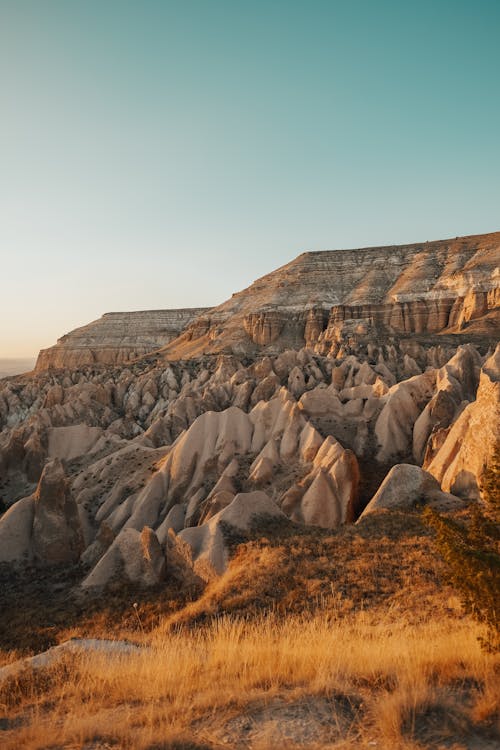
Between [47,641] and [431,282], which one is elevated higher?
[431,282]

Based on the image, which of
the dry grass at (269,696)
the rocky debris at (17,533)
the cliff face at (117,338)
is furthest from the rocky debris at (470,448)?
the cliff face at (117,338)

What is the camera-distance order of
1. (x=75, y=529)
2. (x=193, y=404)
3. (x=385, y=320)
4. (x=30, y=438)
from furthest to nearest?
(x=385, y=320)
(x=193, y=404)
(x=30, y=438)
(x=75, y=529)

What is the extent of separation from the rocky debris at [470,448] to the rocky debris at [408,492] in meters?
0.91

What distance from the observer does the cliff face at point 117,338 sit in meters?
108

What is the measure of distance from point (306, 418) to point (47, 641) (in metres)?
17.7

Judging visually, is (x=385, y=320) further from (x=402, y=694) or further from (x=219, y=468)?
(x=402, y=694)

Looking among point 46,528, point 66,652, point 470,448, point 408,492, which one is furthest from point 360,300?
point 66,652

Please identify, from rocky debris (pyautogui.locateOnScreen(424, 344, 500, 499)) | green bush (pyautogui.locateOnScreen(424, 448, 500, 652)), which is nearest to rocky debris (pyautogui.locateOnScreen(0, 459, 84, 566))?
rocky debris (pyautogui.locateOnScreen(424, 344, 500, 499))

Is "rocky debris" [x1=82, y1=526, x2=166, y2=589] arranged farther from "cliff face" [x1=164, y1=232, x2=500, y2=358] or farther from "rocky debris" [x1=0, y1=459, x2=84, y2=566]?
"cliff face" [x1=164, y1=232, x2=500, y2=358]

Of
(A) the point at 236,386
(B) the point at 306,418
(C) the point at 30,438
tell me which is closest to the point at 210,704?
(B) the point at 306,418

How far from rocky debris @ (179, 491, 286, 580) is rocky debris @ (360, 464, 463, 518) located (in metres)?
3.36

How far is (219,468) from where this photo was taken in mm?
23531

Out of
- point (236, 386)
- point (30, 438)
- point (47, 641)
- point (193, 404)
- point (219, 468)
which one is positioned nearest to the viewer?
point (47, 641)

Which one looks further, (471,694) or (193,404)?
(193,404)
